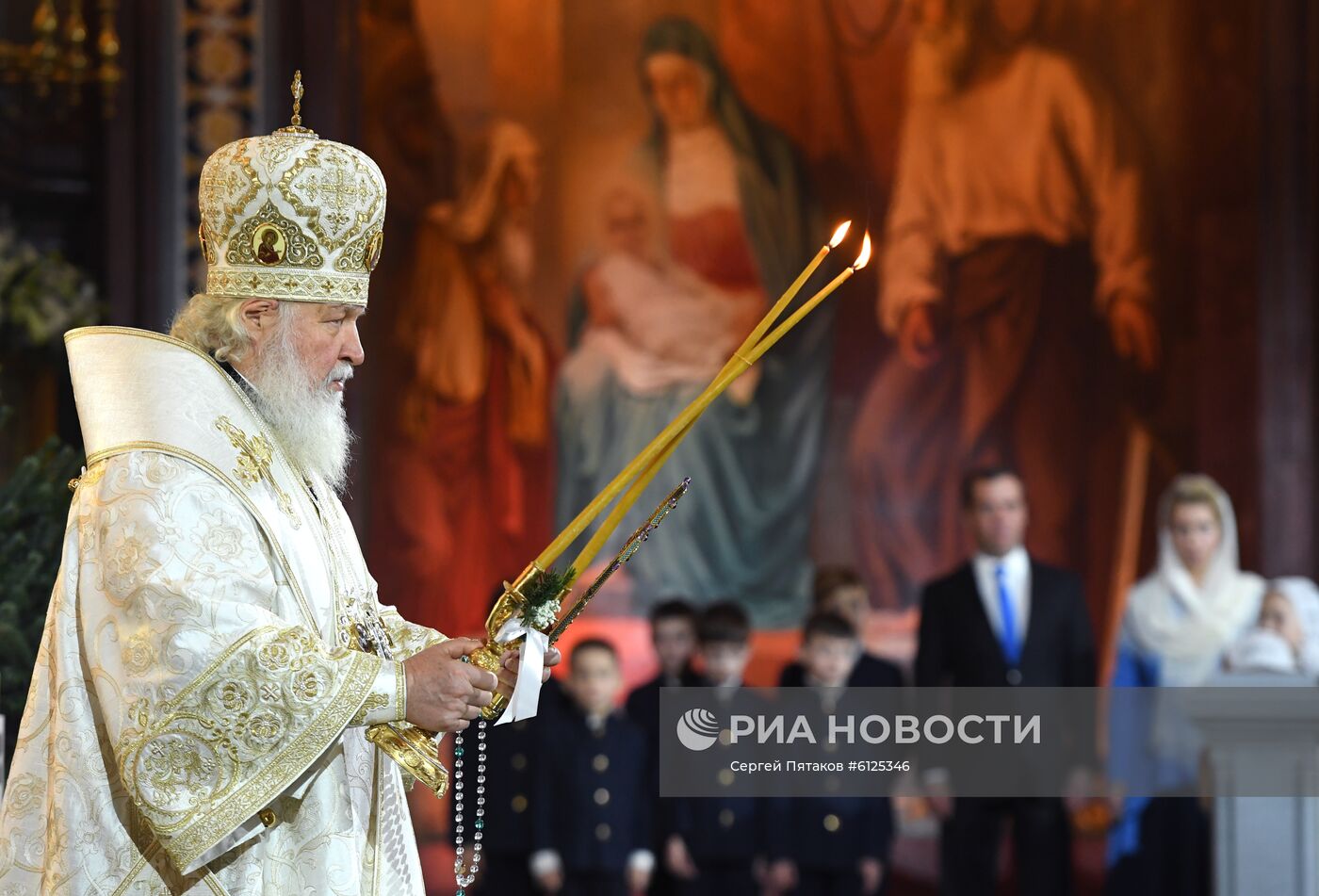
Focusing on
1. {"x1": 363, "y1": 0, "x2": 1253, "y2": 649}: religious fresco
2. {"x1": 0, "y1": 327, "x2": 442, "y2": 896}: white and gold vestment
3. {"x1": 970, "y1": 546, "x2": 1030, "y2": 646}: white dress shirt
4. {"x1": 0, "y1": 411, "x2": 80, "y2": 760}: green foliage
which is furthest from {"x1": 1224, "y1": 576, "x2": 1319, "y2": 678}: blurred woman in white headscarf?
{"x1": 0, "y1": 327, "x2": 442, "y2": 896}: white and gold vestment

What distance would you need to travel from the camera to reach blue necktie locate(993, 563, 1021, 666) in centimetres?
722

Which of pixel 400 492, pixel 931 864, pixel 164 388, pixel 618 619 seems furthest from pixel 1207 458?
pixel 164 388

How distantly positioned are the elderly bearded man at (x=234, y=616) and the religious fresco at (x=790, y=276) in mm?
6492

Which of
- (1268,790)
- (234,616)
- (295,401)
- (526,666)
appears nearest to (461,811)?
(526,666)

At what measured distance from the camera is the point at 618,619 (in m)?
9.97

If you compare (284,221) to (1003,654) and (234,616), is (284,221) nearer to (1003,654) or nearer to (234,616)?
(234,616)

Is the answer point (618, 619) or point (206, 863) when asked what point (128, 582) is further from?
point (618, 619)

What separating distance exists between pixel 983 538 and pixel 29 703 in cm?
479

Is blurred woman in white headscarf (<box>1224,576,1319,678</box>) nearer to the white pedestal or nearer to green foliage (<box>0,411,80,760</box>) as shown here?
the white pedestal

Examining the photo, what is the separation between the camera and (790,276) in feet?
33.6

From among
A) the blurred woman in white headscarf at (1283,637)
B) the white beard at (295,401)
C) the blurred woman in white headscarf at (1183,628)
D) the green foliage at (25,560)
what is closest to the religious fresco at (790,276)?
the blurred woman in white headscarf at (1183,628)

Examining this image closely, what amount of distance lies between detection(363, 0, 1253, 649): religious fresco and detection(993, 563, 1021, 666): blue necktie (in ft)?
8.85

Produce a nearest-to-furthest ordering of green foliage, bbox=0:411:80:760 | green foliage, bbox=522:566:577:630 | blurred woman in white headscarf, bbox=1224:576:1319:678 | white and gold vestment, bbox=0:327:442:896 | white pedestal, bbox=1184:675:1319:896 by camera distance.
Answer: white and gold vestment, bbox=0:327:442:896, green foliage, bbox=522:566:577:630, green foliage, bbox=0:411:80:760, white pedestal, bbox=1184:675:1319:896, blurred woman in white headscarf, bbox=1224:576:1319:678

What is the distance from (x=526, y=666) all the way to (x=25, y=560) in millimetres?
2134
